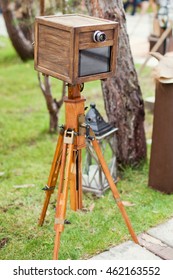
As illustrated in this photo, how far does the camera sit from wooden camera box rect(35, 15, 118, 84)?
2.83 metres

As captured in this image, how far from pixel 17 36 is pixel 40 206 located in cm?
527

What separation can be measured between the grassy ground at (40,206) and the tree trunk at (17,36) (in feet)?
7.75

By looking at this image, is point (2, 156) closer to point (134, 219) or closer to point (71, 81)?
point (134, 219)

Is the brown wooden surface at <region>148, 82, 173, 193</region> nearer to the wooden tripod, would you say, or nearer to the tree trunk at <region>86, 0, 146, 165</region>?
the tree trunk at <region>86, 0, 146, 165</region>

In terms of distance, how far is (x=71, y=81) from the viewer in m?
2.87

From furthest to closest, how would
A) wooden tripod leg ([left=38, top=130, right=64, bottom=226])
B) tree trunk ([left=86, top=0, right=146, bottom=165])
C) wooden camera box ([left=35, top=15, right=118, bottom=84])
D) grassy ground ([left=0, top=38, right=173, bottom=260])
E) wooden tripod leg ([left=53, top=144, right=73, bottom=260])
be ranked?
tree trunk ([left=86, top=0, right=146, bottom=165]) → grassy ground ([left=0, top=38, right=173, bottom=260]) → wooden tripod leg ([left=38, top=130, right=64, bottom=226]) → wooden tripod leg ([left=53, top=144, right=73, bottom=260]) → wooden camera box ([left=35, top=15, right=118, bottom=84])

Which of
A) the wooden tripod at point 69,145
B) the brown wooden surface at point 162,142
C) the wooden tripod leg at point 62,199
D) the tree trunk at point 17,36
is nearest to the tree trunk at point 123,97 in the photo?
the brown wooden surface at point 162,142

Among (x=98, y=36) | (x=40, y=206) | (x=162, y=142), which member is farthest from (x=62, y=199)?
(x=162, y=142)

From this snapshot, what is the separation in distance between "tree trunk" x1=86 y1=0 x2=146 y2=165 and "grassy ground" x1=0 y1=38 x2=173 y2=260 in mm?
211

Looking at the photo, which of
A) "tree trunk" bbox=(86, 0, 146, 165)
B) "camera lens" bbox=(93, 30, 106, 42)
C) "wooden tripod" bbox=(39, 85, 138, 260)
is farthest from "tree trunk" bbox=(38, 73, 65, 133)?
"camera lens" bbox=(93, 30, 106, 42)

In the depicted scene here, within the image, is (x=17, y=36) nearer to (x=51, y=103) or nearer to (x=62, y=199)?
(x=51, y=103)

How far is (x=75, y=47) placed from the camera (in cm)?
280
